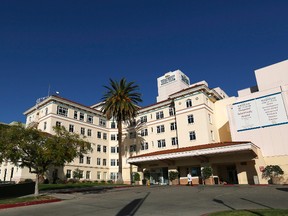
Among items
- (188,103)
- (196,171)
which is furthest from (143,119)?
(196,171)

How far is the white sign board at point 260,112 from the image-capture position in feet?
112

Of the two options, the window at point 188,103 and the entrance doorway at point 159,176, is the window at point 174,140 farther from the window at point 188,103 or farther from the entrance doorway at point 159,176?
the window at point 188,103

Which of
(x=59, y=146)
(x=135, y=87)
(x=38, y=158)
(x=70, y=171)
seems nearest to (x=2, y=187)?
(x=38, y=158)

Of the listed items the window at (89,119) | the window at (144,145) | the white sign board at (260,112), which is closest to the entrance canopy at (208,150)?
A: the white sign board at (260,112)

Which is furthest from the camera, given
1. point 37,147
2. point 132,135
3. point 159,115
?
point 132,135

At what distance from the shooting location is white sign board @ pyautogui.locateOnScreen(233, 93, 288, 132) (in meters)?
34.1

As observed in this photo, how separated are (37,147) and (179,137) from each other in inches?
1206

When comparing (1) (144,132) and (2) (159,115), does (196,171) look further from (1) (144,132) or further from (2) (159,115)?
(1) (144,132)

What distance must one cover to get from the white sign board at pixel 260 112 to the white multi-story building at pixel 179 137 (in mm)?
259

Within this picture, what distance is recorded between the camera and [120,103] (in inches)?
1790

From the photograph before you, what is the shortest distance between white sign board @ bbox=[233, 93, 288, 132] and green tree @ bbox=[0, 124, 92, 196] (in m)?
25.4

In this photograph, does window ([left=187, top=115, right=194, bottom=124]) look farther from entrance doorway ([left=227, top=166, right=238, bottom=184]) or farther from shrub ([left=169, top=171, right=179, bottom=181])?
entrance doorway ([left=227, top=166, right=238, bottom=184])

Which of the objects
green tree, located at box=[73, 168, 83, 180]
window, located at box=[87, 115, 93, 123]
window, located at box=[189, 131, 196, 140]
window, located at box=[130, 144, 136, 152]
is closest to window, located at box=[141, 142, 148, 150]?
window, located at box=[130, 144, 136, 152]

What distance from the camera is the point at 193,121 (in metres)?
44.8
